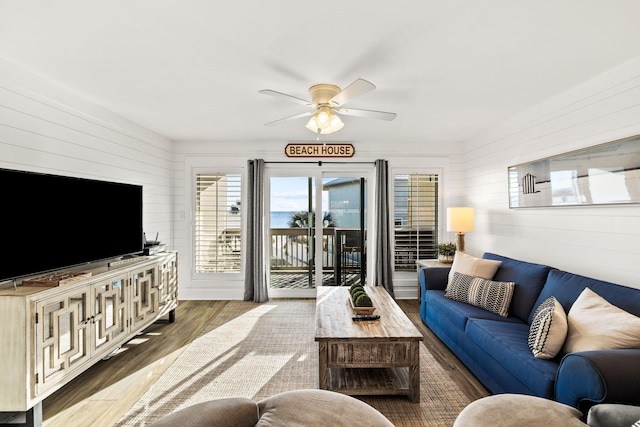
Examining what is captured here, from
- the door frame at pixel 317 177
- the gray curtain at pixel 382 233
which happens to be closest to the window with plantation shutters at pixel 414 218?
the gray curtain at pixel 382 233

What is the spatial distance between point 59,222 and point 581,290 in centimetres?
403

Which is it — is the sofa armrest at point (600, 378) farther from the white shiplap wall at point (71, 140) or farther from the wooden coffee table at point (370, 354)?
the white shiplap wall at point (71, 140)

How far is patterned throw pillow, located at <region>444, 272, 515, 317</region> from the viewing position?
301 centimetres

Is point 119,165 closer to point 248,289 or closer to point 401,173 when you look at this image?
point 248,289

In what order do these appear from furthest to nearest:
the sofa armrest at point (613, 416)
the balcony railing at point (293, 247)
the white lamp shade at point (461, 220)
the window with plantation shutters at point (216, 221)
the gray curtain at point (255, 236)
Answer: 1. the balcony railing at point (293, 247)
2. the window with plantation shutters at point (216, 221)
3. the gray curtain at point (255, 236)
4. the white lamp shade at point (461, 220)
5. the sofa armrest at point (613, 416)

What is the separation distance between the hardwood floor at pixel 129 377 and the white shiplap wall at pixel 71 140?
1164mm

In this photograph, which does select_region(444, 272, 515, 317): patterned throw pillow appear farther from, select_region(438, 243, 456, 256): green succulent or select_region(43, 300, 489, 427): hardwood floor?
select_region(438, 243, 456, 256): green succulent

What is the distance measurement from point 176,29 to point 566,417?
114 inches

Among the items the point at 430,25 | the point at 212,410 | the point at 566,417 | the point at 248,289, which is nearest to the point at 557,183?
the point at 430,25

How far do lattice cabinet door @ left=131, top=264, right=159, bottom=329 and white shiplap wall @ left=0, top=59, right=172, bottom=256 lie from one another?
57cm

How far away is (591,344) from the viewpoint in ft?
6.42

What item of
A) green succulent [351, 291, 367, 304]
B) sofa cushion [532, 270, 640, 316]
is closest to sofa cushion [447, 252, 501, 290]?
sofa cushion [532, 270, 640, 316]

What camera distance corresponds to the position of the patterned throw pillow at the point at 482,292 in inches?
118

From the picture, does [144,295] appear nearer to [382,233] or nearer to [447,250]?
[382,233]
